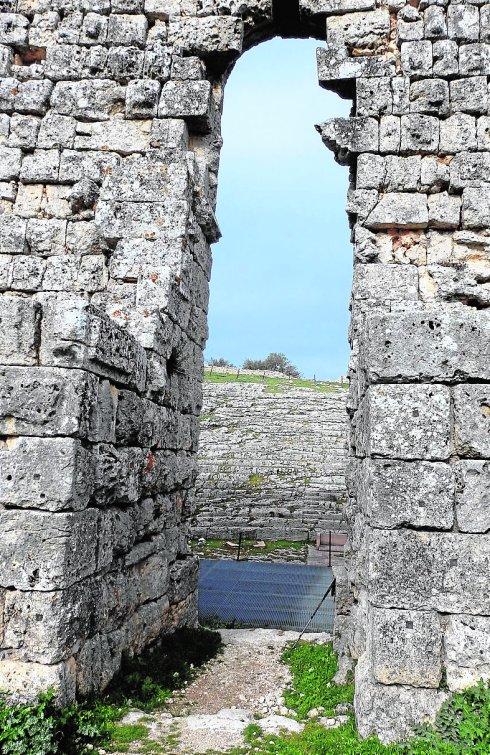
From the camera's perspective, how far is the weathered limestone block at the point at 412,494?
11.6ft

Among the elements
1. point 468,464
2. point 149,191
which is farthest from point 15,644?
point 149,191

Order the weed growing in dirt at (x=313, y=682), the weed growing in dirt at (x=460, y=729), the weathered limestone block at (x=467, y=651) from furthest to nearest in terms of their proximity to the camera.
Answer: the weed growing in dirt at (x=313, y=682)
the weathered limestone block at (x=467, y=651)
the weed growing in dirt at (x=460, y=729)

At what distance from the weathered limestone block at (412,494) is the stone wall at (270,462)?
10123mm

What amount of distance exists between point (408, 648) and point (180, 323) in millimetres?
3685

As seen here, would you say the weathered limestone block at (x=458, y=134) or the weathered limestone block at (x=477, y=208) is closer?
the weathered limestone block at (x=477, y=208)

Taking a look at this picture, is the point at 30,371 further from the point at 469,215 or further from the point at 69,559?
the point at 469,215

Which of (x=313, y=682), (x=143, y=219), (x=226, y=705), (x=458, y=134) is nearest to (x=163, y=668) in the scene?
(x=226, y=705)

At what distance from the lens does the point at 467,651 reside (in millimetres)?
3416

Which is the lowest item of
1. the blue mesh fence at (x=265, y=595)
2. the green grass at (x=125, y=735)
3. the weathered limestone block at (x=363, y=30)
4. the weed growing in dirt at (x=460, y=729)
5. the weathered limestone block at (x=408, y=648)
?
the blue mesh fence at (x=265, y=595)

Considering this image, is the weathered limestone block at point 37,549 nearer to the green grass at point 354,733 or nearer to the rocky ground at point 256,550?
Answer: the green grass at point 354,733

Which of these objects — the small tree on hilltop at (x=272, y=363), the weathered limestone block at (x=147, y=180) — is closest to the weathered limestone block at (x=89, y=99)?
the weathered limestone block at (x=147, y=180)

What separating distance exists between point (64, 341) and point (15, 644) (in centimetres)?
178

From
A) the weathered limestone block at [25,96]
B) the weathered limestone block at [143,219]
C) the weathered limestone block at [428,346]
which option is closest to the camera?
the weathered limestone block at [428,346]

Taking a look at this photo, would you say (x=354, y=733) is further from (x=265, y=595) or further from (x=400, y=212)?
(x=265, y=595)
